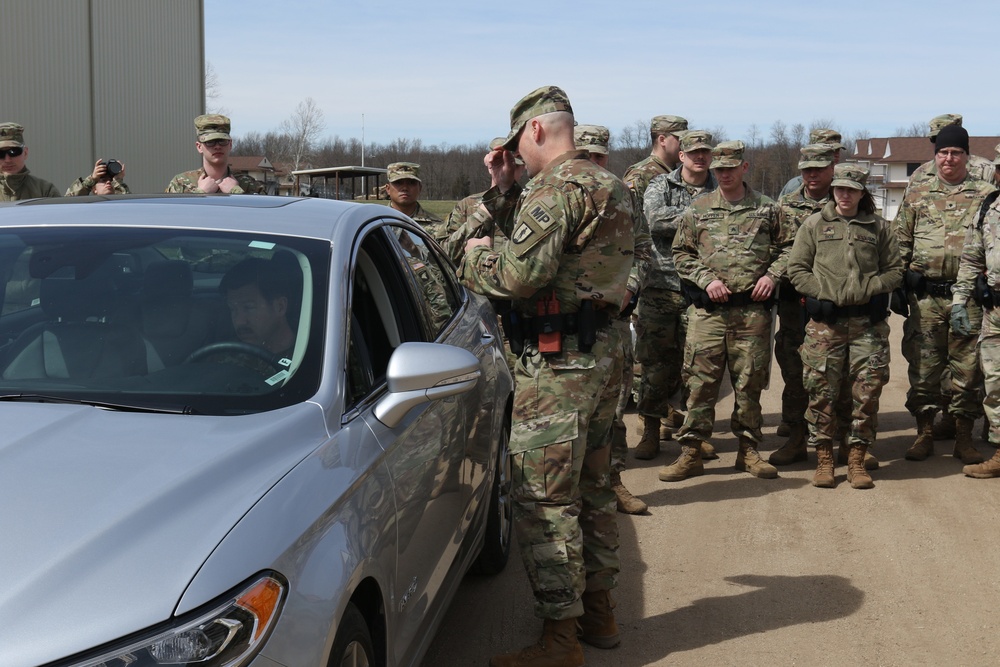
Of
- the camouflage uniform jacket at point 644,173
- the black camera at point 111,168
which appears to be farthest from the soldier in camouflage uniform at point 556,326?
the black camera at point 111,168

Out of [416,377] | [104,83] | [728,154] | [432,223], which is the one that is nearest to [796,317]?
[728,154]

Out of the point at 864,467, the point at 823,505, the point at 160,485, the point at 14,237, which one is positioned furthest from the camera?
the point at 864,467

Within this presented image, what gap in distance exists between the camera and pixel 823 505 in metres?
6.74

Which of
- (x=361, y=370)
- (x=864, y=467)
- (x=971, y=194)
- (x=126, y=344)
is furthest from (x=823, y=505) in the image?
(x=126, y=344)

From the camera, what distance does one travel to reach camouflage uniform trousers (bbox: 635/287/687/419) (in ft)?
26.1

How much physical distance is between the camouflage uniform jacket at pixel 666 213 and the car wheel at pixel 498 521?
124 inches

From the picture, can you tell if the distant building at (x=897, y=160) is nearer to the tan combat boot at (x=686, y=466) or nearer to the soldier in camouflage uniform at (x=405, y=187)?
the soldier in camouflage uniform at (x=405, y=187)

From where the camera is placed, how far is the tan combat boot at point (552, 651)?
4.14 metres

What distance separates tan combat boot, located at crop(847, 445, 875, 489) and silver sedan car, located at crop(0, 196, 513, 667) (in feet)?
12.4

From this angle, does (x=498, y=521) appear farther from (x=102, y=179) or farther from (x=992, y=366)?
(x=102, y=179)

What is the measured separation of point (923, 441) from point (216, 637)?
7.05 m

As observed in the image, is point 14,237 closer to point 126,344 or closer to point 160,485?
point 126,344

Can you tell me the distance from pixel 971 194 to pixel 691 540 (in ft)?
13.1

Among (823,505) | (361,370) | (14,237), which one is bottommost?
(823,505)
